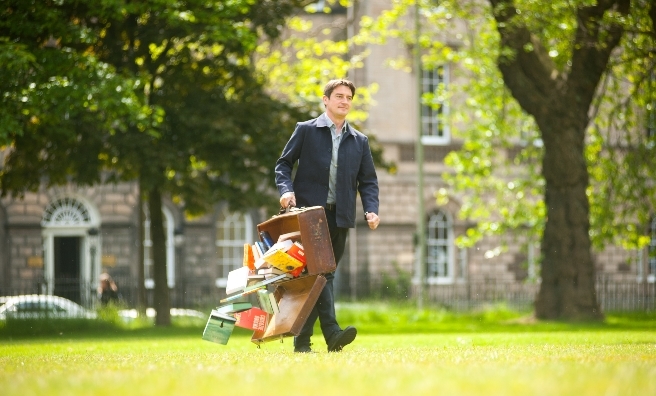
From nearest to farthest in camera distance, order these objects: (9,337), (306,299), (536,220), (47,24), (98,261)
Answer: (306,299) → (47,24) → (9,337) → (536,220) → (98,261)

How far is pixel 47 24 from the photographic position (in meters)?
18.0

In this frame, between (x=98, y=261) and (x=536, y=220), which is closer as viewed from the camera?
(x=536, y=220)

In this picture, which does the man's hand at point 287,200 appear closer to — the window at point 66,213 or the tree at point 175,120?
the tree at point 175,120

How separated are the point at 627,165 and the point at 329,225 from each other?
1354cm

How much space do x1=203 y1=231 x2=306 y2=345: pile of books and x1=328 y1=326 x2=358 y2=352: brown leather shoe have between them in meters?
0.52

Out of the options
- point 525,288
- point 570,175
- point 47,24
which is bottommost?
point 525,288

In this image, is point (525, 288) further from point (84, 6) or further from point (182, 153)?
point (84, 6)

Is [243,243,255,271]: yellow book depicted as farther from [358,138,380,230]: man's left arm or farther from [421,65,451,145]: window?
[421,65,451,145]: window

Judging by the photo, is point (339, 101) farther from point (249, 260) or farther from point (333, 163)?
point (249, 260)

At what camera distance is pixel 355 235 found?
38.5 meters

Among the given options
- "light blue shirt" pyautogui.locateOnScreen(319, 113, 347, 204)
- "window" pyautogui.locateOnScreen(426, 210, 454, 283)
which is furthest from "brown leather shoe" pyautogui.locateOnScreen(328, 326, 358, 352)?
"window" pyautogui.locateOnScreen(426, 210, 454, 283)

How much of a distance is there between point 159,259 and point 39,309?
289 centimetres

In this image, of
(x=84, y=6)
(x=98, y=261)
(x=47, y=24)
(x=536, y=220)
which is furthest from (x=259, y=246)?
(x=98, y=261)

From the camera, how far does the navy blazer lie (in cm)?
936
